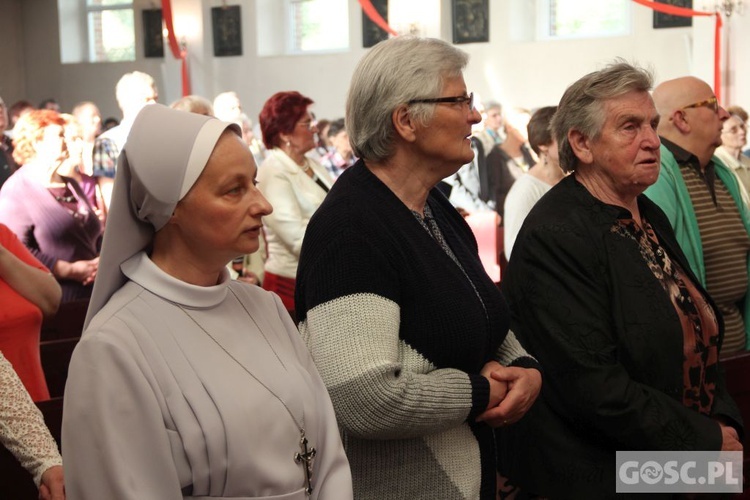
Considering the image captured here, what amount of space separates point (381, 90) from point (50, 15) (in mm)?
20388

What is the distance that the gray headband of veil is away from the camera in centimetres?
184

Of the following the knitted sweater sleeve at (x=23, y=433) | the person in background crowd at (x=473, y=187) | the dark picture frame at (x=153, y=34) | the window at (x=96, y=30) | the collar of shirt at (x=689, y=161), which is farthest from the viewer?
the window at (x=96, y=30)

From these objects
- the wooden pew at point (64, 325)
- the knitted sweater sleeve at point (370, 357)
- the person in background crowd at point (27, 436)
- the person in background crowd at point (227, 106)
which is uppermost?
the person in background crowd at point (227, 106)

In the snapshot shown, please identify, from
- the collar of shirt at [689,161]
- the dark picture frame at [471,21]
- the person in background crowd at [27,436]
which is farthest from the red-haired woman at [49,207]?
the dark picture frame at [471,21]

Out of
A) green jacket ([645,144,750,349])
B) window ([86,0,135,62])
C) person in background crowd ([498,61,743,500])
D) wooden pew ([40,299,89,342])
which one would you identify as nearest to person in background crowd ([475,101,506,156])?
window ([86,0,135,62])

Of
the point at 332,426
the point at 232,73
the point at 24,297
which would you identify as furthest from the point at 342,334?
the point at 232,73

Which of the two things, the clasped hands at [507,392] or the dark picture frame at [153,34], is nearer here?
the clasped hands at [507,392]

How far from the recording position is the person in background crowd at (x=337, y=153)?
1016 cm

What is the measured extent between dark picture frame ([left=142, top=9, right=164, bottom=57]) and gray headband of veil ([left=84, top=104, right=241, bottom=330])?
63.5ft

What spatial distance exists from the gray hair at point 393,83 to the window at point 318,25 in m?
17.9

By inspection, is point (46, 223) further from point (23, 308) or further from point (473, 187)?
point (473, 187)

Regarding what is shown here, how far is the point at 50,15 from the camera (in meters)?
21.2

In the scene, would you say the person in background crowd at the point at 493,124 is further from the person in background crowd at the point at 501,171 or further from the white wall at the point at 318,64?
the person in background crowd at the point at 501,171

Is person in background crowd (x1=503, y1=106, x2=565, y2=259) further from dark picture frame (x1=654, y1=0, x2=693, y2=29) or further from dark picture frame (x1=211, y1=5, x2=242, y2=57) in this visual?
dark picture frame (x1=211, y1=5, x2=242, y2=57)
